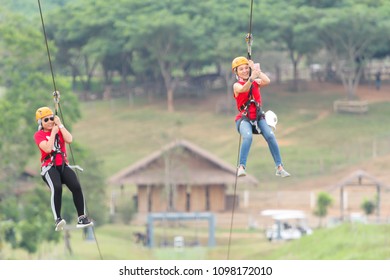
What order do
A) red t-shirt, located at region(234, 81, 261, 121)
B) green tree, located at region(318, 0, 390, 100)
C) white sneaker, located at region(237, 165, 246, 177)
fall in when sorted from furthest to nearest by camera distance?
green tree, located at region(318, 0, 390, 100), red t-shirt, located at region(234, 81, 261, 121), white sneaker, located at region(237, 165, 246, 177)

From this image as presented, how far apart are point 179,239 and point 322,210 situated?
11.0 m

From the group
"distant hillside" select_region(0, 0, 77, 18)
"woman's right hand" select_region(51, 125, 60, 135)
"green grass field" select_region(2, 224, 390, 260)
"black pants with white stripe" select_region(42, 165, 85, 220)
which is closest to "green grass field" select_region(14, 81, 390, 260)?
"green grass field" select_region(2, 224, 390, 260)

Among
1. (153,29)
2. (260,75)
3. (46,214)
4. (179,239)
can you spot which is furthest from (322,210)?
(260,75)

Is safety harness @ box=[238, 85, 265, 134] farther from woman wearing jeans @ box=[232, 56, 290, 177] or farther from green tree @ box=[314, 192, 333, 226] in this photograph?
green tree @ box=[314, 192, 333, 226]

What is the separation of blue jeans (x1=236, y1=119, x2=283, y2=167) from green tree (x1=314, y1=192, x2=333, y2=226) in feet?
209

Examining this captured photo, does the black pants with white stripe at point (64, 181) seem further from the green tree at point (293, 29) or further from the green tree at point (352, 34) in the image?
the green tree at point (293, 29)

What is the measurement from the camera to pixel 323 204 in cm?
9838

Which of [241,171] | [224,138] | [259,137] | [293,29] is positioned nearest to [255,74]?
[241,171]

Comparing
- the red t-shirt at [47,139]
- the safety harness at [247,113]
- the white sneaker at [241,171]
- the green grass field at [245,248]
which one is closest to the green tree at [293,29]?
the green grass field at [245,248]

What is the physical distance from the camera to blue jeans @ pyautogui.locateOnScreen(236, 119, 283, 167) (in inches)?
1335

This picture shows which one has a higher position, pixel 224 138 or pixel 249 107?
pixel 249 107

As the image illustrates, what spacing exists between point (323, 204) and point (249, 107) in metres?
64.7

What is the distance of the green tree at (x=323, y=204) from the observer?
97.9 m

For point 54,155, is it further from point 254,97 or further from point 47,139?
point 254,97
